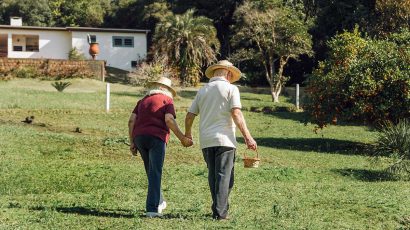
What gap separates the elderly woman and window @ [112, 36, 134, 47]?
4172cm

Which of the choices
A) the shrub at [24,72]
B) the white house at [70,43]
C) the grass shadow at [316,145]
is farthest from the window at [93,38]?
the grass shadow at [316,145]

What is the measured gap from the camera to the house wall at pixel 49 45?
4831 centimetres

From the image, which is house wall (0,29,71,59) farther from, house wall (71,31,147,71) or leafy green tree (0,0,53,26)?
leafy green tree (0,0,53,26)

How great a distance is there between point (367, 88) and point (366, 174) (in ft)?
20.3

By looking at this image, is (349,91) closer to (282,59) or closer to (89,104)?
(89,104)

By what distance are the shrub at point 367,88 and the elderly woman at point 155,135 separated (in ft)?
42.6

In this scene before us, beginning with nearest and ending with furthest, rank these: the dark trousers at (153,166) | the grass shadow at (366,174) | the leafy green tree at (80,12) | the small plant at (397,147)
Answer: the dark trousers at (153,166) → the grass shadow at (366,174) → the small plant at (397,147) → the leafy green tree at (80,12)

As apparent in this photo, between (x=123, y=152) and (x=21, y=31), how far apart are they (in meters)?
35.2

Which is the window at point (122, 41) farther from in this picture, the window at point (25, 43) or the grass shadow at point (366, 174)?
the grass shadow at point (366, 174)

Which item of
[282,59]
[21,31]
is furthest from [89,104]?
[21,31]

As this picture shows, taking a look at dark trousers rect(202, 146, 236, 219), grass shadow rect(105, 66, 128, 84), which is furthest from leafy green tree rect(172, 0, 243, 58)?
dark trousers rect(202, 146, 236, 219)

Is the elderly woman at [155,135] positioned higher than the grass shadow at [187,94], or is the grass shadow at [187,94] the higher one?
the elderly woman at [155,135]

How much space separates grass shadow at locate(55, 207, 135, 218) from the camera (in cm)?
805

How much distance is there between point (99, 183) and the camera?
11.0 m
